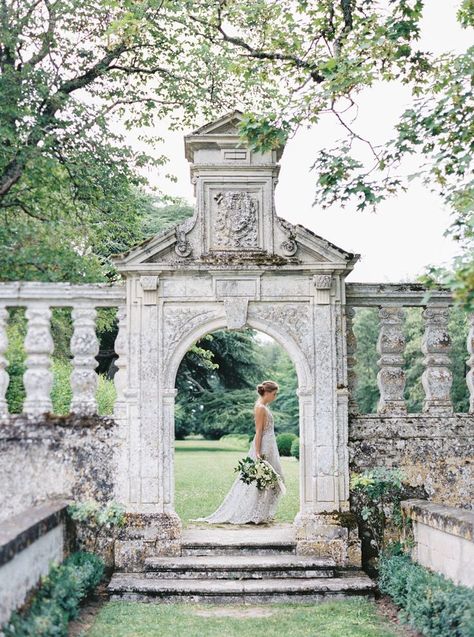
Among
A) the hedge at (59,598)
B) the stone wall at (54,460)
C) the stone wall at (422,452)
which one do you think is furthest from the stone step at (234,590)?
the stone wall at (422,452)

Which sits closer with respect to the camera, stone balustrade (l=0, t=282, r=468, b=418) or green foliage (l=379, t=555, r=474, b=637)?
green foliage (l=379, t=555, r=474, b=637)

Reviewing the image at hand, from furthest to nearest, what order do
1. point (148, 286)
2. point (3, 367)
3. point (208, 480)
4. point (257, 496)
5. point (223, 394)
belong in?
1. point (223, 394)
2. point (208, 480)
3. point (257, 496)
4. point (148, 286)
5. point (3, 367)

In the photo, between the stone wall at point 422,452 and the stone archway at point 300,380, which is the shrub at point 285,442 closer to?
the stone wall at point 422,452

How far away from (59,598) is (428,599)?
2.91 m

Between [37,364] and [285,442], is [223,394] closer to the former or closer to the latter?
[285,442]

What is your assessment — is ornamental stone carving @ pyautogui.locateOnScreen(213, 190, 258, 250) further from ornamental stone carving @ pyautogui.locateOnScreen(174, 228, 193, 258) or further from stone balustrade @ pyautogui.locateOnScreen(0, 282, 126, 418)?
stone balustrade @ pyautogui.locateOnScreen(0, 282, 126, 418)

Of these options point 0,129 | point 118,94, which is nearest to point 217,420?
point 118,94

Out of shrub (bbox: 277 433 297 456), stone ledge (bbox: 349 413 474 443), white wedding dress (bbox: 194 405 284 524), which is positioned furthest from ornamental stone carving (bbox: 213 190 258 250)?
shrub (bbox: 277 433 297 456)

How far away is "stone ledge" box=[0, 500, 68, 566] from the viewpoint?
5367mm

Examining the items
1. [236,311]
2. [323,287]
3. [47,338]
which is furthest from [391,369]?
[47,338]

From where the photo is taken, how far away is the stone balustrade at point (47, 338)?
315 inches

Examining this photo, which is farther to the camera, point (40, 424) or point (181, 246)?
point (181, 246)

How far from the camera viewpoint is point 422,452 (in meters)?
8.34

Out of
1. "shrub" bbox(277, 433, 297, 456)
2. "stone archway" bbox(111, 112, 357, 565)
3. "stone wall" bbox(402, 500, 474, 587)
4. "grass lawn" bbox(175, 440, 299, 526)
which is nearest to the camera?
"stone wall" bbox(402, 500, 474, 587)
